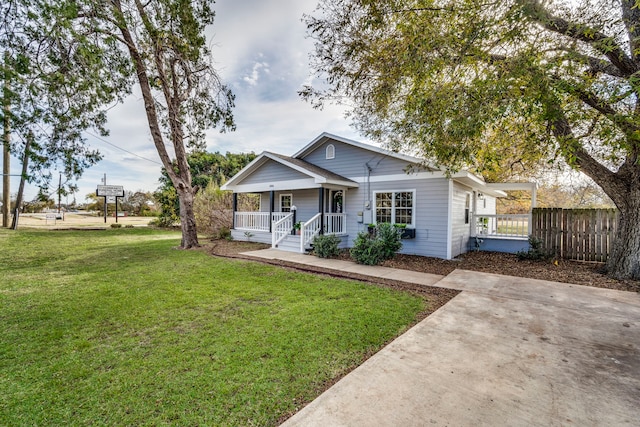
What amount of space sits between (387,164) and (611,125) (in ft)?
19.9

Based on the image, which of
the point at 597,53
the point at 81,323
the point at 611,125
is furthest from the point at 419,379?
the point at 597,53

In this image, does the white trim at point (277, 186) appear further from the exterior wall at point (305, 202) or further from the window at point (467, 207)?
the window at point (467, 207)

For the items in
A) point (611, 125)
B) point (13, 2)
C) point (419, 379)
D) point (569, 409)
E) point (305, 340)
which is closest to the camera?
point (569, 409)

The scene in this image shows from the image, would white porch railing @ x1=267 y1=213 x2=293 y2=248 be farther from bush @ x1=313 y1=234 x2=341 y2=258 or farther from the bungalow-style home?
bush @ x1=313 y1=234 x2=341 y2=258

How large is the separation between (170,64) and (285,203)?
707 centimetres

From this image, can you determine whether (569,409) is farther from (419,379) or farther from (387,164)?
(387,164)

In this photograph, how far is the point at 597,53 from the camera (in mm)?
5797

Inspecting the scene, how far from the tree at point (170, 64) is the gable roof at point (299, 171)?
6.55 ft

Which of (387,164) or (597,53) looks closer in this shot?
(597,53)

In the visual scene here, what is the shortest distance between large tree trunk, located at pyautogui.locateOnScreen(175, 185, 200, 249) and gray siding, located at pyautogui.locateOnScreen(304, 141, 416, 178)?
5389mm

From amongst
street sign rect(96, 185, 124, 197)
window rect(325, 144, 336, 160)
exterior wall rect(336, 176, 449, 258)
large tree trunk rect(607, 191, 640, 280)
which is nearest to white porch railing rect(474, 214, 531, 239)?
exterior wall rect(336, 176, 449, 258)

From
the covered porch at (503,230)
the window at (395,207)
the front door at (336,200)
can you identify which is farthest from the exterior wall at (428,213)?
the covered porch at (503,230)

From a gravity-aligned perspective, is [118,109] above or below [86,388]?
Result: above

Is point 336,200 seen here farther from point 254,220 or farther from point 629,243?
point 629,243
